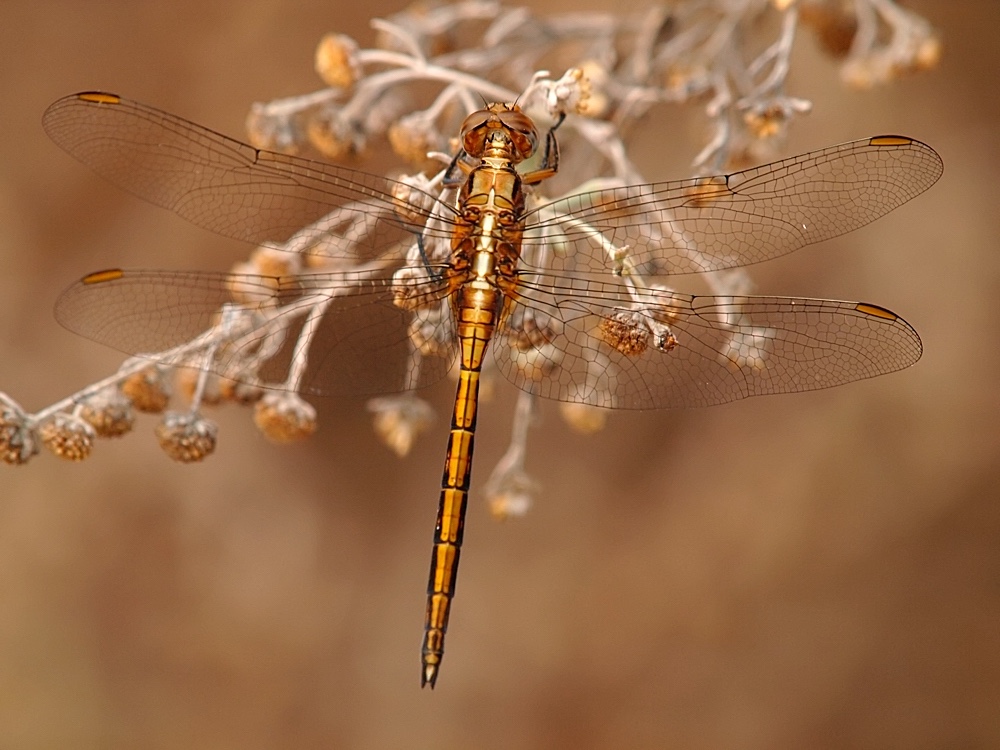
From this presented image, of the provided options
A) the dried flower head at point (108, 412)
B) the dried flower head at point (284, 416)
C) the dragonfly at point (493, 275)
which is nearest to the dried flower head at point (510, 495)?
the dragonfly at point (493, 275)

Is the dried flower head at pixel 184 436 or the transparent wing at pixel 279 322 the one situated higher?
the transparent wing at pixel 279 322

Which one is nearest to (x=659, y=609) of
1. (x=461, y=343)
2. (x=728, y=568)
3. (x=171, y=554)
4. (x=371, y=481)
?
(x=728, y=568)

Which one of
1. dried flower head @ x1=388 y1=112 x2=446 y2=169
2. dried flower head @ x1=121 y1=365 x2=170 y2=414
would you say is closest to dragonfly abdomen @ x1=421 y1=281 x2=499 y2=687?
dried flower head @ x1=388 y1=112 x2=446 y2=169

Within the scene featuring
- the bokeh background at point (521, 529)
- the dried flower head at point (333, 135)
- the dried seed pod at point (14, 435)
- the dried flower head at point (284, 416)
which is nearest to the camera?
the dried seed pod at point (14, 435)

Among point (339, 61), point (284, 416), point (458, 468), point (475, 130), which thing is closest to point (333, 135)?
point (339, 61)

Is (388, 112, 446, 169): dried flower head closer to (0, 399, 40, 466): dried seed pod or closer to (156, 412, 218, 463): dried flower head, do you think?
(156, 412, 218, 463): dried flower head

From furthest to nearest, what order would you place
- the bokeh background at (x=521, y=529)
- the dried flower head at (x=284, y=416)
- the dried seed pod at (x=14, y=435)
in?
1. the bokeh background at (x=521, y=529)
2. the dried flower head at (x=284, y=416)
3. the dried seed pod at (x=14, y=435)

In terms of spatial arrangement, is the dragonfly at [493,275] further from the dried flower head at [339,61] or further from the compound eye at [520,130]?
the dried flower head at [339,61]
